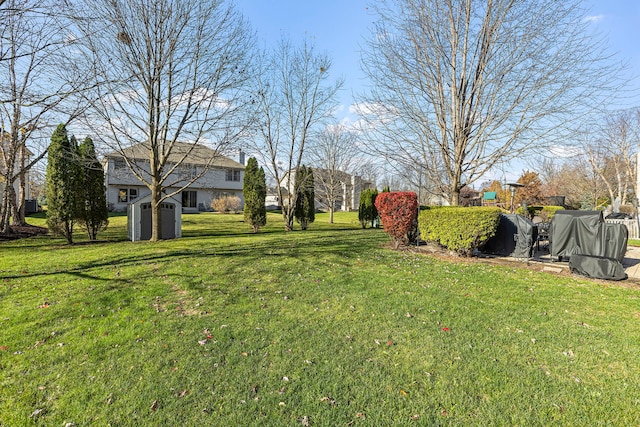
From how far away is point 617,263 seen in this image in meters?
6.30

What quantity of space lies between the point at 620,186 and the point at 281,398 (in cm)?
3616

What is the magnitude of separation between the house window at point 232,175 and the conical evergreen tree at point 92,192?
68.6ft

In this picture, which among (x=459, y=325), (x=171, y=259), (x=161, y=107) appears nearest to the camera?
(x=459, y=325)

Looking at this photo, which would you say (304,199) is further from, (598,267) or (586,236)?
(598,267)

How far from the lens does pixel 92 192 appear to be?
10742 millimetres

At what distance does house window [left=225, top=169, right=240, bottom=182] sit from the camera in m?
31.7

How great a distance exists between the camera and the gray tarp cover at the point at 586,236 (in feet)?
22.6

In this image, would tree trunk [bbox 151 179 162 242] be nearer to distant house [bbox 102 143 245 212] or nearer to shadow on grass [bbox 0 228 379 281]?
shadow on grass [bbox 0 228 379 281]

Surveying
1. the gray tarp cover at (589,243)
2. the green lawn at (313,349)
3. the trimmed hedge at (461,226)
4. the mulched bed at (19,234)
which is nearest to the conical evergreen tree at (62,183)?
the mulched bed at (19,234)

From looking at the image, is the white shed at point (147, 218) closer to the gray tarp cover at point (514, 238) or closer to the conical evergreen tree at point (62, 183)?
the conical evergreen tree at point (62, 183)

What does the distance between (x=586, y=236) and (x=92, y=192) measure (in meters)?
15.1

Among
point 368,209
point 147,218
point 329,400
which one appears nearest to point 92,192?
point 147,218

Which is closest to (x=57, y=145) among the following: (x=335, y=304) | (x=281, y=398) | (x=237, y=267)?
(x=237, y=267)

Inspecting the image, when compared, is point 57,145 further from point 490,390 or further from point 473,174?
point 473,174
